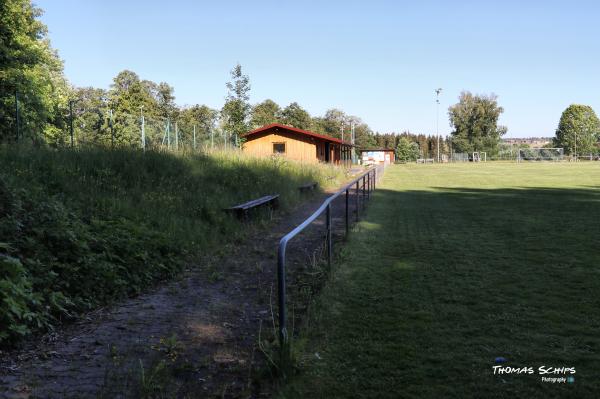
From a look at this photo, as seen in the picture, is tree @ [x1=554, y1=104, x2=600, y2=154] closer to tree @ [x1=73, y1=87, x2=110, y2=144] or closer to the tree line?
the tree line

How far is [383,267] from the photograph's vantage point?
662 cm

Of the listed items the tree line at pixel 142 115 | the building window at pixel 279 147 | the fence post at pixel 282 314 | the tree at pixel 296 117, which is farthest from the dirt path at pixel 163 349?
the tree at pixel 296 117

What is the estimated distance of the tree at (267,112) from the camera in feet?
298

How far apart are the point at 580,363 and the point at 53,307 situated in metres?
4.57

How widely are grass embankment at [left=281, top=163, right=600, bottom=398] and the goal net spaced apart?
8011cm

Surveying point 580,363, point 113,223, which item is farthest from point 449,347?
point 113,223

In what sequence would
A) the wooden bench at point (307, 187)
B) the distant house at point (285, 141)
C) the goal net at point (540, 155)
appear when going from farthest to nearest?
the goal net at point (540, 155) → the distant house at point (285, 141) → the wooden bench at point (307, 187)

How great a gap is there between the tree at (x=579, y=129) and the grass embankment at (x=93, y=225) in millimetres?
106851

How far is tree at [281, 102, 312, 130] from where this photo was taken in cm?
9819

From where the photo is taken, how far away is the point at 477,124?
106 meters

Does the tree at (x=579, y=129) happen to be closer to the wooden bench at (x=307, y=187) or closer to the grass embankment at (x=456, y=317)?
the wooden bench at (x=307, y=187)

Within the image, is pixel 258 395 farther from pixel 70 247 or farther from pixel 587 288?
pixel 587 288

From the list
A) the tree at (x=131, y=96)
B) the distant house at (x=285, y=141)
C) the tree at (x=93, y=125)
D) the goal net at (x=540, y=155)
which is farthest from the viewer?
the goal net at (x=540, y=155)

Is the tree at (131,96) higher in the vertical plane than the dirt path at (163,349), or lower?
higher
